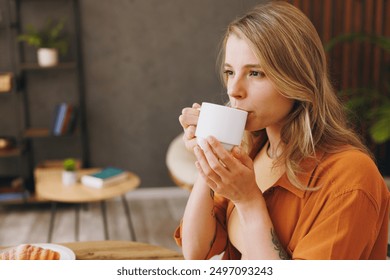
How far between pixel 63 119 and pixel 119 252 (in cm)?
250

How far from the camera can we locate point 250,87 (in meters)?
0.96

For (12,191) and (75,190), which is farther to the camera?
(12,191)

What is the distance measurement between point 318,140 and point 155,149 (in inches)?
119

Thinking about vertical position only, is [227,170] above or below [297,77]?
below

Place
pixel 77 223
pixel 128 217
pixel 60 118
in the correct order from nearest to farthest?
pixel 77 223, pixel 128 217, pixel 60 118

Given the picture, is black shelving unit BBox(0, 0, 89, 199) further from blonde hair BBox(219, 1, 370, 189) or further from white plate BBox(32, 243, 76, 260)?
blonde hair BBox(219, 1, 370, 189)

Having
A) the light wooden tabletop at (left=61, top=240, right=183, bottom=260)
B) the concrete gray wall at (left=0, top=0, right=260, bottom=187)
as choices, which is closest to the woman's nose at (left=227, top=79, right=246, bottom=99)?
the light wooden tabletop at (left=61, top=240, right=183, bottom=260)

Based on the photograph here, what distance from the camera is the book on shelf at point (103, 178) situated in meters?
2.97

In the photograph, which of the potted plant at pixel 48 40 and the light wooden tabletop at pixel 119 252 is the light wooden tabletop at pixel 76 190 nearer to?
the potted plant at pixel 48 40

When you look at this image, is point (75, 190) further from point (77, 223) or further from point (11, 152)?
point (11, 152)

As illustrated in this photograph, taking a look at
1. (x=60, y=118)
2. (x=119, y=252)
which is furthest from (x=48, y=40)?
(x=119, y=252)

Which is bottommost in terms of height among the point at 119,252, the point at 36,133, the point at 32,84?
the point at 36,133

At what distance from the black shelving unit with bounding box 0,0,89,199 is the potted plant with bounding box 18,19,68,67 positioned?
0.06 m

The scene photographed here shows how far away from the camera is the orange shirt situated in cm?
90
